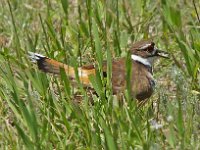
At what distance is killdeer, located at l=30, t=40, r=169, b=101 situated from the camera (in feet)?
20.1

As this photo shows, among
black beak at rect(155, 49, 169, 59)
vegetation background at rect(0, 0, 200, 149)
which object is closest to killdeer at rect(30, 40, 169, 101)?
black beak at rect(155, 49, 169, 59)

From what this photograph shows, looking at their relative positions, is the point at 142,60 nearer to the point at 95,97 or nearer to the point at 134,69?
the point at 134,69

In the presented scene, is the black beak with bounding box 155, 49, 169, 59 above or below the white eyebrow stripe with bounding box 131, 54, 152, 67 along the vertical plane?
above

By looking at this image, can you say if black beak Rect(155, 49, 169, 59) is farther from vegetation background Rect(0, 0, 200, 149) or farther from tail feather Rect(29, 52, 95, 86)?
tail feather Rect(29, 52, 95, 86)

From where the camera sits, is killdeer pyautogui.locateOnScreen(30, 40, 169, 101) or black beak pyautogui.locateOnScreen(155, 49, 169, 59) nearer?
killdeer pyautogui.locateOnScreen(30, 40, 169, 101)

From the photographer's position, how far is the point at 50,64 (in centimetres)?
618

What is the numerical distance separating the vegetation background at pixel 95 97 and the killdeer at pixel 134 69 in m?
0.10

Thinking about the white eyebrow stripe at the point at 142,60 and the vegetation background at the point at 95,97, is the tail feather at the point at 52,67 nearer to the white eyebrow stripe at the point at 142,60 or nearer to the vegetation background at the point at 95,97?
the vegetation background at the point at 95,97

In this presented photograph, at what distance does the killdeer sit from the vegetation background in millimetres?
103

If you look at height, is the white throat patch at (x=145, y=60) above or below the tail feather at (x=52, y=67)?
below

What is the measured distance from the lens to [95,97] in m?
5.52

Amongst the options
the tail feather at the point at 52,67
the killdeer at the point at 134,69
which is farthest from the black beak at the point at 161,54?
the tail feather at the point at 52,67

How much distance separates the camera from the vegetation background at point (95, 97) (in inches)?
185

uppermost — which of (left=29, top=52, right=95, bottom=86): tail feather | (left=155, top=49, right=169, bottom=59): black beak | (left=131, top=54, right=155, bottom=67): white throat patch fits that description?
(left=29, top=52, right=95, bottom=86): tail feather
